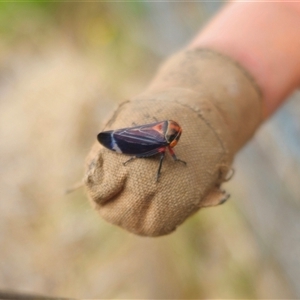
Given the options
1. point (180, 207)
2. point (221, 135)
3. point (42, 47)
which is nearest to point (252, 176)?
point (221, 135)

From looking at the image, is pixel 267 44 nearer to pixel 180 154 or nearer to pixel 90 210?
pixel 180 154

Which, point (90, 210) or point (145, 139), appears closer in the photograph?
point (145, 139)

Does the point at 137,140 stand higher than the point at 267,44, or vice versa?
the point at 137,140

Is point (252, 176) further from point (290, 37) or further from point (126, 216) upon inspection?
point (126, 216)

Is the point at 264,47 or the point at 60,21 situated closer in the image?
the point at 264,47

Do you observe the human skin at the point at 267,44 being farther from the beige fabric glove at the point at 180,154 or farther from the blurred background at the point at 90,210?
the blurred background at the point at 90,210

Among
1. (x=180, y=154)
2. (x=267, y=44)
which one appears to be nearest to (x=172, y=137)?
(x=180, y=154)
